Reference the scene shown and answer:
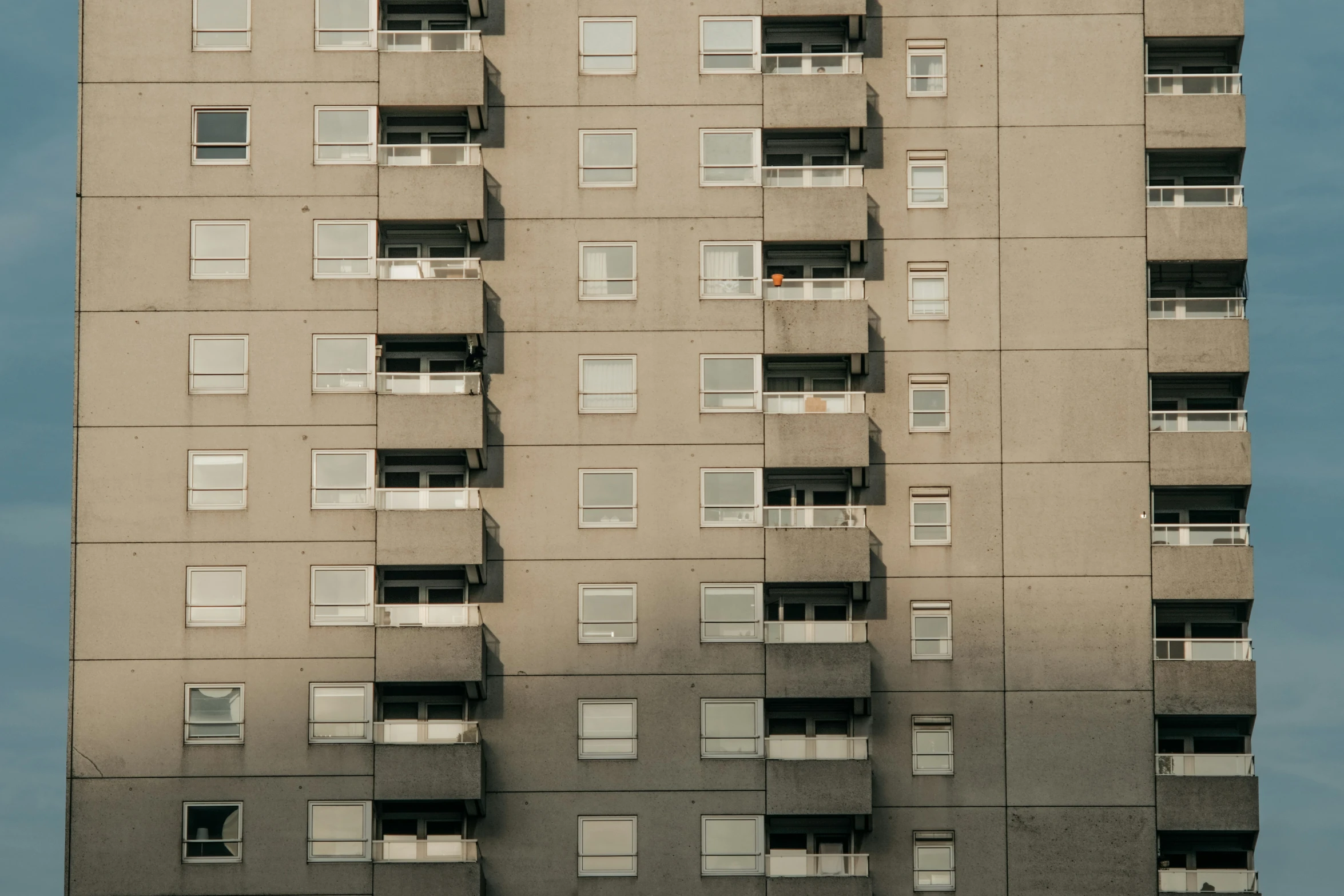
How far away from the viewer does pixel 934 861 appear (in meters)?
68.3

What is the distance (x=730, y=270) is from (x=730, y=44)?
743 cm

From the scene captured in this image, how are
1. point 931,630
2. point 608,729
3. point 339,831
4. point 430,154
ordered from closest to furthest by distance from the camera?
point 339,831 → point 608,729 → point 931,630 → point 430,154

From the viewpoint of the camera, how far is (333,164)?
70500 mm

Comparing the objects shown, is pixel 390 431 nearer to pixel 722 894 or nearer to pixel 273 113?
pixel 273 113

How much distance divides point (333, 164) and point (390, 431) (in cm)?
887

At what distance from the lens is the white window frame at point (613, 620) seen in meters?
68.9

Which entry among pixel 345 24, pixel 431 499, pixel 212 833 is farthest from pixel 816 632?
pixel 345 24

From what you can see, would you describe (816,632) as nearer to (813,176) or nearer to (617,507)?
(617,507)

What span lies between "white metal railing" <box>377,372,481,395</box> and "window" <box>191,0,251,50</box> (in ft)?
38.8

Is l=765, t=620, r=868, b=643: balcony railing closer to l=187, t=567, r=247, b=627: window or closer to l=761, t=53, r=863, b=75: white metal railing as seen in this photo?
l=187, t=567, r=247, b=627: window

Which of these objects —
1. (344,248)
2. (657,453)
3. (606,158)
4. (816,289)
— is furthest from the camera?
(606,158)

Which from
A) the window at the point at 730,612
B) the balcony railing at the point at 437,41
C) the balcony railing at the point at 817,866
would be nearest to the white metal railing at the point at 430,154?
the balcony railing at the point at 437,41

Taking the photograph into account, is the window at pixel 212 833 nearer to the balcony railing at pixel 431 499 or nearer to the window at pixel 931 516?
the balcony railing at pixel 431 499

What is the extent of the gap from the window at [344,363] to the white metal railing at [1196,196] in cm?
2528
